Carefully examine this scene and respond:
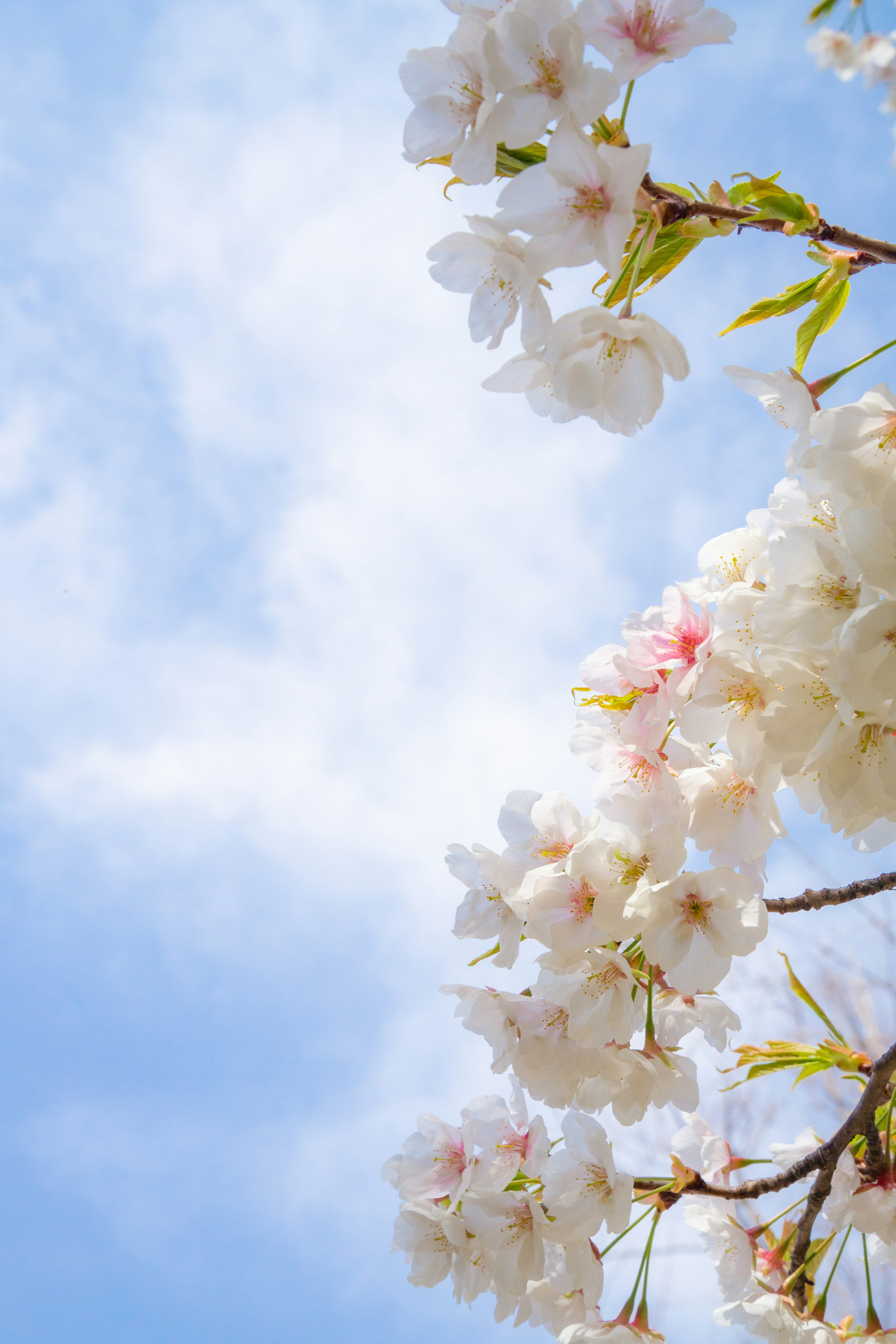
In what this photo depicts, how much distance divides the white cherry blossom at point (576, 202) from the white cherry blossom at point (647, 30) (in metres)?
0.09

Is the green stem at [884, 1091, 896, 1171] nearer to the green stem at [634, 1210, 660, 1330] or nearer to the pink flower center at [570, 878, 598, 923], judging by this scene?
the green stem at [634, 1210, 660, 1330]

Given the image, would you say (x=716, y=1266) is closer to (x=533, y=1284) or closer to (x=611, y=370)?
(x=533, y=1284)

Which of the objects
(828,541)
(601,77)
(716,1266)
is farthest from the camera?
(716,1266)

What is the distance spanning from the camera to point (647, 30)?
713mm

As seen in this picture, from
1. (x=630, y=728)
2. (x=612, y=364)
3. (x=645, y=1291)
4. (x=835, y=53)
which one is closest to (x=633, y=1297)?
(x=645, y=1291)

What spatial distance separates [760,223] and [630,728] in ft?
1.61

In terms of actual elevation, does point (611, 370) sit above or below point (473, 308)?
below

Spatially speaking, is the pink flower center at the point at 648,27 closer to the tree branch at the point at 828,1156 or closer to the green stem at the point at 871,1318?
the tree branch at the point at 828,1156

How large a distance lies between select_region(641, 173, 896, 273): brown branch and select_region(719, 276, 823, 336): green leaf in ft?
0.13

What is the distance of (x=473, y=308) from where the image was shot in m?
0.84

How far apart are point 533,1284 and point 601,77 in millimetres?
1288

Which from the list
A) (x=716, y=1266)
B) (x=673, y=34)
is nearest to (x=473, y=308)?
(x=673, y=34)

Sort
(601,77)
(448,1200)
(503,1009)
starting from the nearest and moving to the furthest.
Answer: (601,77) < (503,1009) < (448,1200)

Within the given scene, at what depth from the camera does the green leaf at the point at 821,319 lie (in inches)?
33.9
